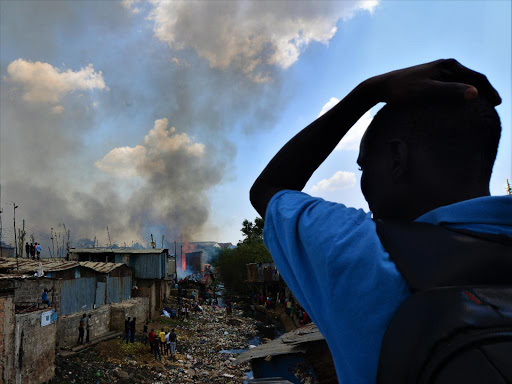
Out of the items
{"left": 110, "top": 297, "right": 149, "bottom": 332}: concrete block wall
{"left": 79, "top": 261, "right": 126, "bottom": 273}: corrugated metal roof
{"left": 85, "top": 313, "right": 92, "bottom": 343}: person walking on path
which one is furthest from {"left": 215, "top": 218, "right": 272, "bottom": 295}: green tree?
{"left": 85, "top": 313, "right": 92, "bottom": 343}: person walking on path

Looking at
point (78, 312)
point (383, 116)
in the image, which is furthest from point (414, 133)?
point (78, 312)

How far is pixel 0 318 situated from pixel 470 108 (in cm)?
1195

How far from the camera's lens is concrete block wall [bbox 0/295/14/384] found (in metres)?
9.41

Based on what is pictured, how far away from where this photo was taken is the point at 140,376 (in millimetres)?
15156

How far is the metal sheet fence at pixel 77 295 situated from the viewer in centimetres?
1684

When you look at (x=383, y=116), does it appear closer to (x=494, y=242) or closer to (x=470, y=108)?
(x=470, y=108)

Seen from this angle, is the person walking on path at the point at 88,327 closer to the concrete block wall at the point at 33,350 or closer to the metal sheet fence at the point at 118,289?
the concrete block wall at the point at 33,350

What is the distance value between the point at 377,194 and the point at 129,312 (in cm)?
2296

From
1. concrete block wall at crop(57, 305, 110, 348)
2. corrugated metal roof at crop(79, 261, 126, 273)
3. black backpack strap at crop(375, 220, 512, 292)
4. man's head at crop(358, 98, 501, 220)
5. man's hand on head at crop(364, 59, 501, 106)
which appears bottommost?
concrete block wall at crop(57, 305, 110, 348)

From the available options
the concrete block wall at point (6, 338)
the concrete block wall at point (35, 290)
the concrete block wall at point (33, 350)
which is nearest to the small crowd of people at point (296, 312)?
the concrete block wall at point (35, 290)

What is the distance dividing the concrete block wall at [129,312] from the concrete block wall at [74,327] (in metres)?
0.72

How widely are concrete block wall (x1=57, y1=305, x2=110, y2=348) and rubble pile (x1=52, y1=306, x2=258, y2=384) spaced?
90 centimetres

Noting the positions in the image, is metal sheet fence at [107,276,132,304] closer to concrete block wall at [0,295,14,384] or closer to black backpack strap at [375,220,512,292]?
concrete block wall at [0,295,14,384]

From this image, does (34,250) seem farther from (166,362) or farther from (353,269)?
(353,269)
